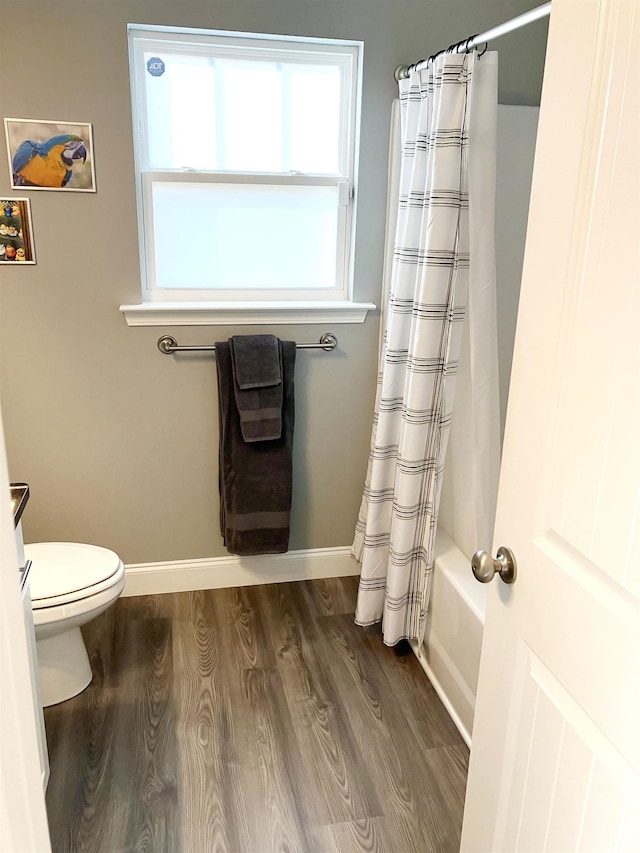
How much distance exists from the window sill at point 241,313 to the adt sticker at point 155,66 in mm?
773

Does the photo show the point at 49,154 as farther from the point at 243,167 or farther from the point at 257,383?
the point at 257,383

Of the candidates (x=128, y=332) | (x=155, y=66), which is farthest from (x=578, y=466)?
(x=155, y=66)

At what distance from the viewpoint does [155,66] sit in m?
2.32

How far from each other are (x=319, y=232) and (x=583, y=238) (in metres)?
1.77

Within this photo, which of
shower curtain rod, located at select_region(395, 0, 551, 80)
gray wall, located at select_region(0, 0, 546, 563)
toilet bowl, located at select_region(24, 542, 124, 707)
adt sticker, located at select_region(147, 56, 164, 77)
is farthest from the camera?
adt sticker, located at select_region(147, 56, 164, 77)

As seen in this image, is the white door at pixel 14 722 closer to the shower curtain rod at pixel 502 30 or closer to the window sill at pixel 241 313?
the shower curtain rod at pixel 502 30

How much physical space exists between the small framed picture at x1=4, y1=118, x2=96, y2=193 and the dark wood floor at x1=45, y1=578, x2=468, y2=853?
5.18ft

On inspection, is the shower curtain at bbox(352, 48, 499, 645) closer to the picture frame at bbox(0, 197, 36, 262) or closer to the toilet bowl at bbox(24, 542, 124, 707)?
the toilet bowl at bbox(24, 542, 124, 707)

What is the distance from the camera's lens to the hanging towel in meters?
2.52

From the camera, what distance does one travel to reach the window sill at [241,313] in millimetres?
2418

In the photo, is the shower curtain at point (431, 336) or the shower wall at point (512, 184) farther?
the shower wall at point (512, 184)

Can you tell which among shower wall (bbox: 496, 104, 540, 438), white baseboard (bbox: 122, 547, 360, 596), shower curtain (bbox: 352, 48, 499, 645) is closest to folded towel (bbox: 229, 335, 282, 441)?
shower curtain (bbox: 352, 48, 499, 645)

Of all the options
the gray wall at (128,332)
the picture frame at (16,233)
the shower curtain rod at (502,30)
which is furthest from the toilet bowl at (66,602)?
the shower curtain rod at (502,30)

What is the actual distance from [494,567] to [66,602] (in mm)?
1357
